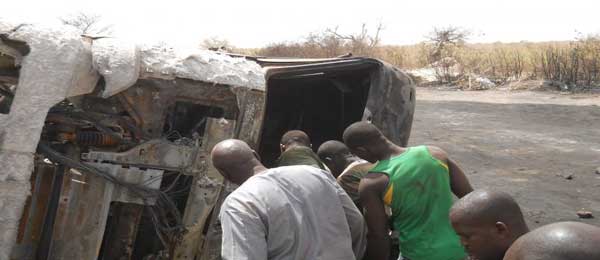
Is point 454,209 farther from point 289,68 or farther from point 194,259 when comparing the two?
point 289,68

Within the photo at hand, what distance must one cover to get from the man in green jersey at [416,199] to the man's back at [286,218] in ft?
1.52

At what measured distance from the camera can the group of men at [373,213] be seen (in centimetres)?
211

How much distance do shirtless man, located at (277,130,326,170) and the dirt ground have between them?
12.6ft

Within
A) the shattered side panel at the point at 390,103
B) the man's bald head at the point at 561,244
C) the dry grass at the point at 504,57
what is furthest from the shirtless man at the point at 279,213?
the dry grass at the point at 504,57

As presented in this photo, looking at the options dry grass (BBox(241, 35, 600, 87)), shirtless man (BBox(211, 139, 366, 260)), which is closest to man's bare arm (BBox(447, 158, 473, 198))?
shirtless man (BBox(211, 139, 366, 260))

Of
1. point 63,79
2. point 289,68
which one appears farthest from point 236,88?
point 63,79

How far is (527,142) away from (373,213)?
10320 millimetres

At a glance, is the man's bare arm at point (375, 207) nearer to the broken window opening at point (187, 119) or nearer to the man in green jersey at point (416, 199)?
Result: the man in green jersey at point (416, 199)

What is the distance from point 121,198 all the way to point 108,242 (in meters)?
0.39

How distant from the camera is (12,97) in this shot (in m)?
3.58

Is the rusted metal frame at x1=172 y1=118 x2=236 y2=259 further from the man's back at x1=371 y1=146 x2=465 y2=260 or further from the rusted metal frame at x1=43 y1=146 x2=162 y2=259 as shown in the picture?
the man's back at x1=371 y1=146 x2=465 y2=260

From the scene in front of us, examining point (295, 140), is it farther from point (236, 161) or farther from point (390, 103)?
point (236, 161)

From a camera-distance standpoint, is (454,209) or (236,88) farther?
(236,88)

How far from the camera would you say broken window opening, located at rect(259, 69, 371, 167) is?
600 cm
